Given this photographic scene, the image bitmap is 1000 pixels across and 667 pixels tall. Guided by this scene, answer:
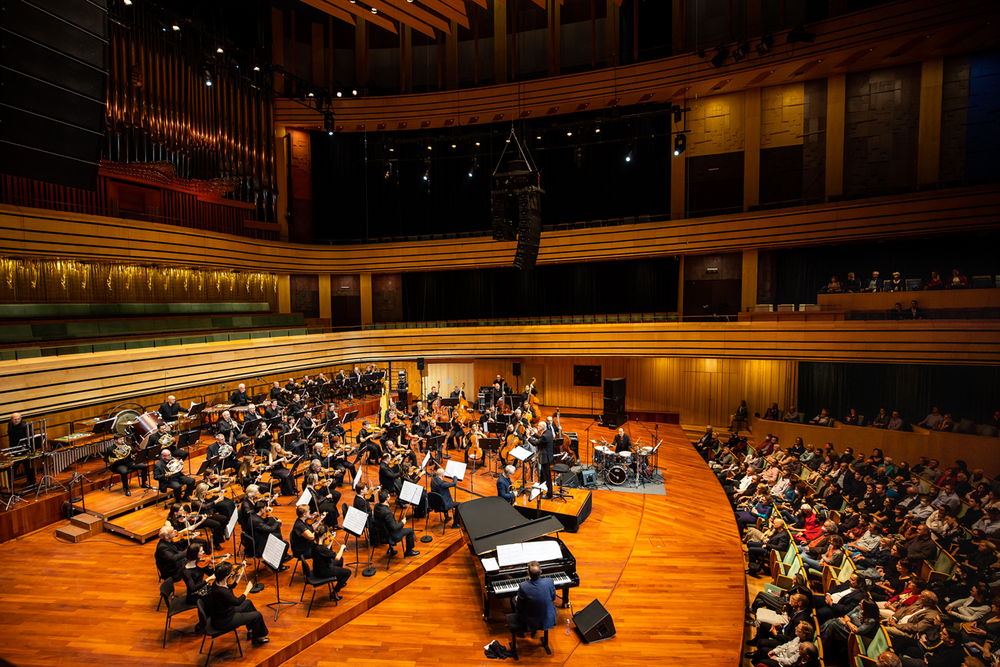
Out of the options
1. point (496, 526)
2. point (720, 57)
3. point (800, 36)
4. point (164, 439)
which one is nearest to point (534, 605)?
point (496, 526)

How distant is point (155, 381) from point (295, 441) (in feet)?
16.5

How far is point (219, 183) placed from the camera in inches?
643

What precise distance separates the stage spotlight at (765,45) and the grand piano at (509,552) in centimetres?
1425

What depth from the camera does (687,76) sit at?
1556cm

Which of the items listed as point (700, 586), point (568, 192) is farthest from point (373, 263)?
point (700, 586)

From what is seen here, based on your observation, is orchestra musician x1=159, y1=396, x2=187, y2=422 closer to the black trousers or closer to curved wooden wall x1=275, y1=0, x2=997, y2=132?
the black trousers

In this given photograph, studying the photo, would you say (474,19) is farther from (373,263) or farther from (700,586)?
(700,586)

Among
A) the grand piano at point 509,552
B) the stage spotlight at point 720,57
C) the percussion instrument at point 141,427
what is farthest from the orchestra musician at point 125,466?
the stage spotlight at point 720,57

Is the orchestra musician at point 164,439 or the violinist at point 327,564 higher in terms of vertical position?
the orchestra musician at point 164,439

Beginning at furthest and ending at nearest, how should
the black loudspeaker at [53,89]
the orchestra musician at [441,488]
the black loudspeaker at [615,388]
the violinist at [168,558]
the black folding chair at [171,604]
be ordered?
the black loudspeaker at [615,388] < the orchestra musician at [441,488] < the violinist at [168,558] < the black folding chair at [171,604] < the black loudspeaker at [53,89]

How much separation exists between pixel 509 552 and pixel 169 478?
561cm

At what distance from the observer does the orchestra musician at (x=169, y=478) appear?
762cm

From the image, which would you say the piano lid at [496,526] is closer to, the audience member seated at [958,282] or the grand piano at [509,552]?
the grand piano at [509,552]

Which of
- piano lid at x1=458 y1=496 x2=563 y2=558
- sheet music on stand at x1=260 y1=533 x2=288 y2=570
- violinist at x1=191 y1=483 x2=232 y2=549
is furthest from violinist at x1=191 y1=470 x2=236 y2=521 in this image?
piano lid at x1=458 y1=496 x2=563 y2=558
